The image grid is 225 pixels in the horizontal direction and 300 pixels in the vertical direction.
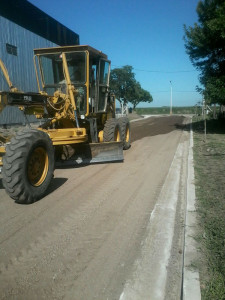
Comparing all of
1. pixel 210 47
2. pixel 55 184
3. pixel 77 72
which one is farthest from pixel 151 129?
pixel 55 184

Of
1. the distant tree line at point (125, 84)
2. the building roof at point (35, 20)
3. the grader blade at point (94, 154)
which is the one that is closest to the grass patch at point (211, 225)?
the grader blade at point (94, 154)

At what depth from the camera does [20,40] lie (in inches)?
671

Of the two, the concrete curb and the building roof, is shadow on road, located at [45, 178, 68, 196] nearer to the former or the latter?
the concrete curb

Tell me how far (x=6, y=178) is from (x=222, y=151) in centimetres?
750

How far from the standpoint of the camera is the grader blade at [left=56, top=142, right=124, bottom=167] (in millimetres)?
7355

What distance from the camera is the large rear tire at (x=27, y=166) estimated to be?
4.38 meters

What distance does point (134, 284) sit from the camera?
106 inches

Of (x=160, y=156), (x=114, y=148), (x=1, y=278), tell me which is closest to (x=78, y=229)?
(x=1, y=278)

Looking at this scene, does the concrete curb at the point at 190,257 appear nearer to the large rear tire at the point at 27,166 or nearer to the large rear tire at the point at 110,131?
the large rear tire at the point at 27,166

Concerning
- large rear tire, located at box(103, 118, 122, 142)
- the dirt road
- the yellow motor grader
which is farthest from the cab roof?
the dirt road

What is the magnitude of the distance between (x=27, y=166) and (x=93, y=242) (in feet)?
6.33

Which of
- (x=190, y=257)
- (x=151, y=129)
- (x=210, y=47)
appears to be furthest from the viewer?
(x=151, y=129)

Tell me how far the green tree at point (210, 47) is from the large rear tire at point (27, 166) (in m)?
11.5

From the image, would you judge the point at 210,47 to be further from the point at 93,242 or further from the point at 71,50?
the point at 93,242
